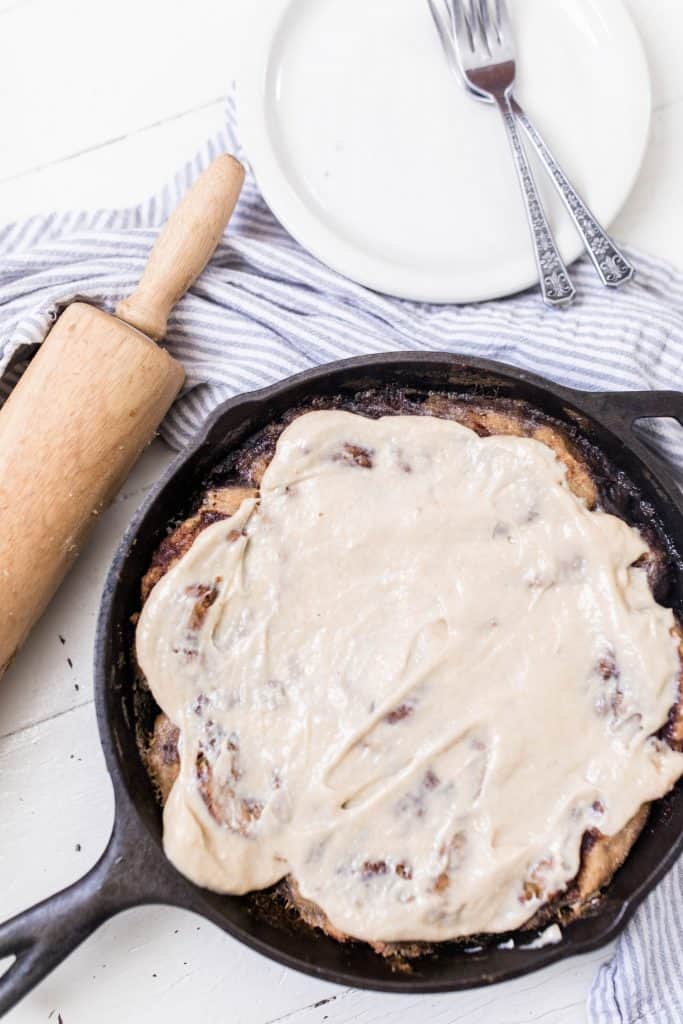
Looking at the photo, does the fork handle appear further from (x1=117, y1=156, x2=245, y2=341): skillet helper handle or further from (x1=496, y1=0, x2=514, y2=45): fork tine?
(x1=117, y1=156, x2=245, y2=341): skillet helper handle

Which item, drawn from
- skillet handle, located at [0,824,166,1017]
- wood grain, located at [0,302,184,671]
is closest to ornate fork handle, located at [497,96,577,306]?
wood grain, located at [0,302,184,671]

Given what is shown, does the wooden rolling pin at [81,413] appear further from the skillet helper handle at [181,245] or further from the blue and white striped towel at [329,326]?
the blue and white striped towel at [329,326]

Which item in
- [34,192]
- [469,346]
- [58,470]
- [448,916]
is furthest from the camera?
[34,192]

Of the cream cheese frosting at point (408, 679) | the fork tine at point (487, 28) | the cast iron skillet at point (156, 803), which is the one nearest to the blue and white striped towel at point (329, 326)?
the cast iron skillet at point (156, 803)

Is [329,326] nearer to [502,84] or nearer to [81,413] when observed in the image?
[81,413]

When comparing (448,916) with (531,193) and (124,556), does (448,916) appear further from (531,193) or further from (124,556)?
(531,193)

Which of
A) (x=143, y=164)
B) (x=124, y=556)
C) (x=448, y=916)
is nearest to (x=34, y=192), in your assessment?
(x=143, y=164)

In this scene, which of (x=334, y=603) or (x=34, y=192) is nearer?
(x=334, y=603)
